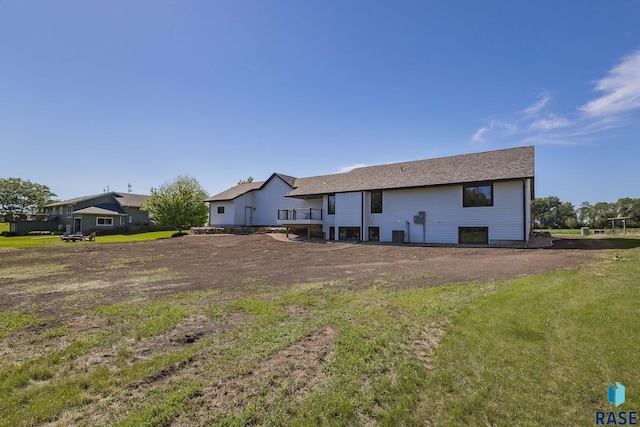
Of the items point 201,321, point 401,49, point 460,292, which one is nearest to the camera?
point 201,321

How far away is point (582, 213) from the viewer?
71062mm

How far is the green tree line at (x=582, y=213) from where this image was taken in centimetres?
5456

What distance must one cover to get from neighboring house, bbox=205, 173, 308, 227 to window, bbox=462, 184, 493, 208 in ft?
55.4

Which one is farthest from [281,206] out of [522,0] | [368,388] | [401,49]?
[368,388]

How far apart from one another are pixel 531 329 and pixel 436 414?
8.98 feet

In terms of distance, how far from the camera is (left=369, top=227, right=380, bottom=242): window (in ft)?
75.4

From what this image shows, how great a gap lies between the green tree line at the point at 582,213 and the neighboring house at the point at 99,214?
200ft

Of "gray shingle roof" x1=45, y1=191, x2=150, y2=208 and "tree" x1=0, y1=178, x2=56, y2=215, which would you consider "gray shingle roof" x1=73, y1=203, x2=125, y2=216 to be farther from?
"tree" x1=0, y1=178, x2=56, y2=215

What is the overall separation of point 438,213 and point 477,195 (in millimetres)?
2661

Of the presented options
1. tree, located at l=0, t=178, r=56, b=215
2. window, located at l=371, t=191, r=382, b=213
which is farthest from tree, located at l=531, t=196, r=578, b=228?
tree, located at l=0, t=178, r=56, b=215

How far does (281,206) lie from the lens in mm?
31453

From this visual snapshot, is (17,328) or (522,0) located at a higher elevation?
(522,0)

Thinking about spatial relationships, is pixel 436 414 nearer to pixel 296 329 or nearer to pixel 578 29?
pixel 296 329

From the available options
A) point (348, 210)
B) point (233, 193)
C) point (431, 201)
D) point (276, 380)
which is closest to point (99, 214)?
point (233, 193)
